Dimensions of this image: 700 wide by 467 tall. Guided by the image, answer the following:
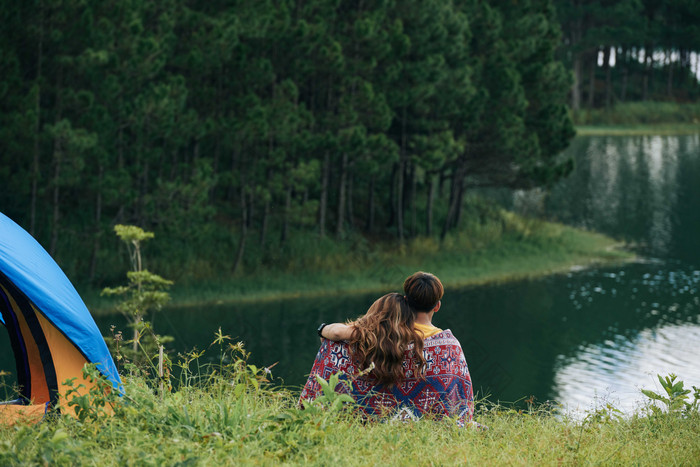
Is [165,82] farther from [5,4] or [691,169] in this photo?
[691,169]

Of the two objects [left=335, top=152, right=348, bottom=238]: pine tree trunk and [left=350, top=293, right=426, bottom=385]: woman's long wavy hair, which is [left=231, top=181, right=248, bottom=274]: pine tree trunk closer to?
[left=335, top=152, right=348, bottom=238]: pine tree trunk

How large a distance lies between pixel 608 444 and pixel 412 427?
104cm

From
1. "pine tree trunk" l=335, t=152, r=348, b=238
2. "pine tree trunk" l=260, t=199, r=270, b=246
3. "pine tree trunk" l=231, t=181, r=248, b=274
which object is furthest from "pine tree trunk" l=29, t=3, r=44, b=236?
"pine tree trunk" l=335, t=152, r=348, b=238

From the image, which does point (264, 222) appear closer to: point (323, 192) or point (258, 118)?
point (323, 192)

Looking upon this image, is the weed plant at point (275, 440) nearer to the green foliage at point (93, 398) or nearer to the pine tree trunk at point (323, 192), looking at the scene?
the green foliage at point (93, 398)

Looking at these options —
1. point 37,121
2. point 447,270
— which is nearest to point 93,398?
point 37,121

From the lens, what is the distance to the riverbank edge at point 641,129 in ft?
150

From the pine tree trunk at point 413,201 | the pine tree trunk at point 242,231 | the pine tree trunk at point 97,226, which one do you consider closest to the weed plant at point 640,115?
the pine tree trunk at point 413,201

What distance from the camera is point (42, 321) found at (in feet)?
17.5

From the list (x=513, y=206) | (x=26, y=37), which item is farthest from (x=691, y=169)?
(x=26, y=37)

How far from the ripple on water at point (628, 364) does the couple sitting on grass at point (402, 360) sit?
6.26 meters

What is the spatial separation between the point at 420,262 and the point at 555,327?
15.0 feet

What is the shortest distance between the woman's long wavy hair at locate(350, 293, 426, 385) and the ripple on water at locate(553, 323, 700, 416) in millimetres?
6531

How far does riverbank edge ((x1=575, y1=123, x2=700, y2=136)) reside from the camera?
150 feet
